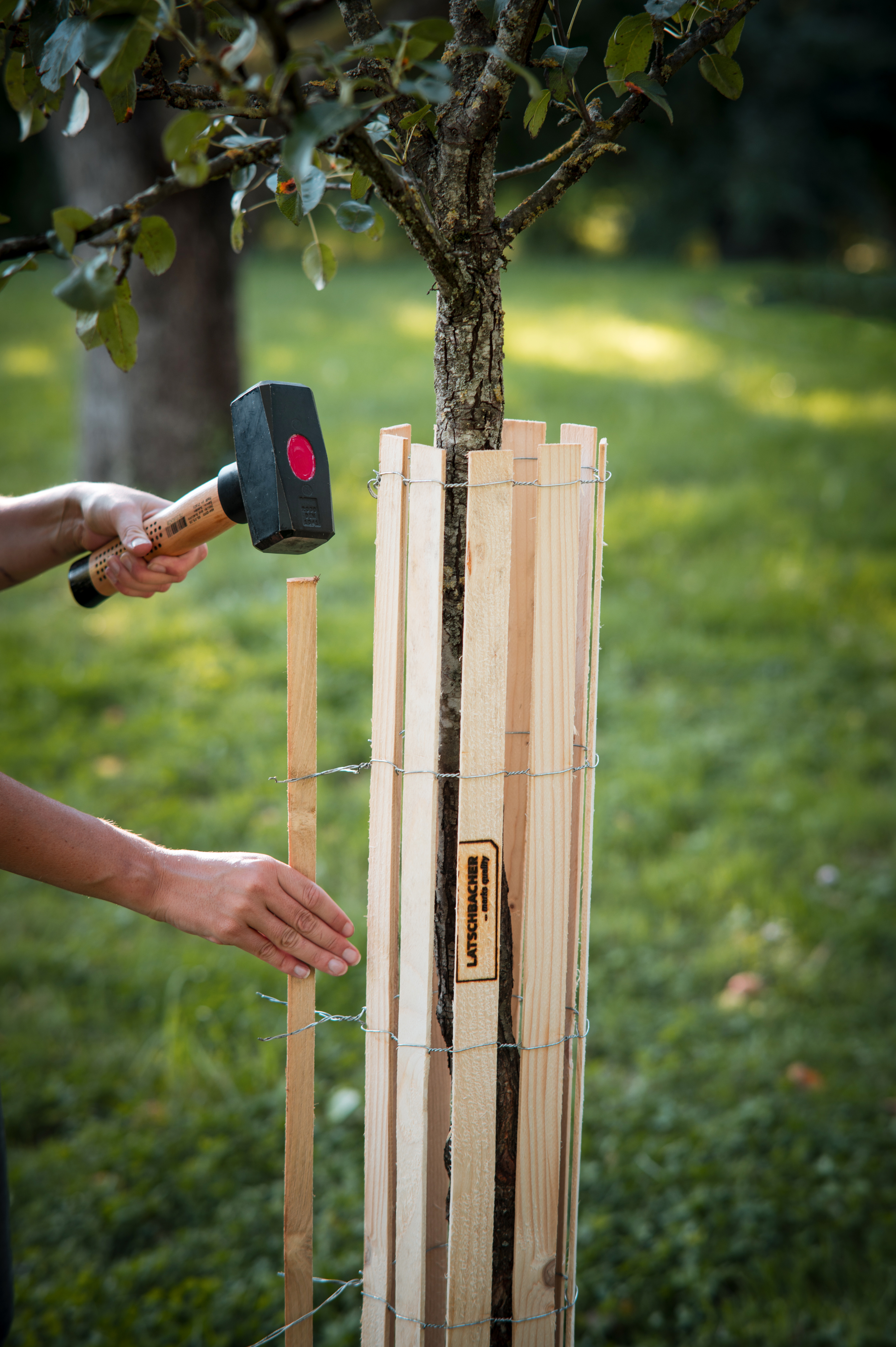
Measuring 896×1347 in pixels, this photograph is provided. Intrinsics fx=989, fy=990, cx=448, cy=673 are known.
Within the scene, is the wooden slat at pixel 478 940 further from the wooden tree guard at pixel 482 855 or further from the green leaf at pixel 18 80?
the green leaf at pixel 18 80

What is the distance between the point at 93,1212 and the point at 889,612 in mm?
4780

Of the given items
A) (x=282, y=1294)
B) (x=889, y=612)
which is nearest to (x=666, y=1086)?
(x=282, y=1294)

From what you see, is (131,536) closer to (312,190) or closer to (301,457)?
(301,457)

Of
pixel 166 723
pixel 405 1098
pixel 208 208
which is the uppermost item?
pixel 208 208

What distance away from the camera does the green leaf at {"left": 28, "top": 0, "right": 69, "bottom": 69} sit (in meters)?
1.27

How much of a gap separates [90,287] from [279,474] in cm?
44

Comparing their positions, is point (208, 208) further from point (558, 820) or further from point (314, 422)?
point (558, 820)

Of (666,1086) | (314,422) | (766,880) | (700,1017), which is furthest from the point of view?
(766,880)

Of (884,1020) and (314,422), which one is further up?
(314,422)

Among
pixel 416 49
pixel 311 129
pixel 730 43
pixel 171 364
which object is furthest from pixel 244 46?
pixel 171 364

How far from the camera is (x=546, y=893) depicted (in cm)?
154

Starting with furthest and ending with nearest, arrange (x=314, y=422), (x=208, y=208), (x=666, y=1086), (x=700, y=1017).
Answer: (x=208, y=208) < (x=700, y=1017) < (x=666, y=1086) < (x=314, y=422)

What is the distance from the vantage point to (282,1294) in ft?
8.16

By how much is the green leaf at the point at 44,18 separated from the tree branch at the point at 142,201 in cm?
22
